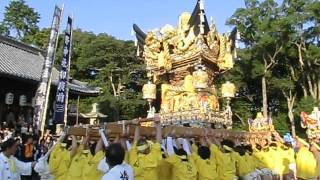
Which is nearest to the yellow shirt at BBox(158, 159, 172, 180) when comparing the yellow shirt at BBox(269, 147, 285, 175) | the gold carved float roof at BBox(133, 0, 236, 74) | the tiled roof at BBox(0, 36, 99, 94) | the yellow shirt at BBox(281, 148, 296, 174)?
the yellow shirt at BBox(269, 147, 285, 175)

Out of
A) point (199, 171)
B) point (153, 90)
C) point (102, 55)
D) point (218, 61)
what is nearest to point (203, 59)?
point (218, 61)

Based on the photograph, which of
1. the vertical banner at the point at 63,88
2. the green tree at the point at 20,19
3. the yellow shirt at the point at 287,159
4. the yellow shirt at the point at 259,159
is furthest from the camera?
the green tree at the point at 20,19

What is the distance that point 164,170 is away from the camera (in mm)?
5453

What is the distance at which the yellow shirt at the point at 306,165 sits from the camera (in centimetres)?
881

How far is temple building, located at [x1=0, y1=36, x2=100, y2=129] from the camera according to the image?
715 inches

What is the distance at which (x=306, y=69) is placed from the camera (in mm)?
33688

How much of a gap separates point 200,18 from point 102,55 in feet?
71.8

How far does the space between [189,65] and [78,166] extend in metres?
13.1

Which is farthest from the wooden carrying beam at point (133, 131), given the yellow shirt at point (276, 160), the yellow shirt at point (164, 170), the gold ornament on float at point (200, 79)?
the gold ornament on float at point (200, 79)

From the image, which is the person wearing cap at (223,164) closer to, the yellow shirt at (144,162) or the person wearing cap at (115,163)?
the yellow shirt at (144,162)

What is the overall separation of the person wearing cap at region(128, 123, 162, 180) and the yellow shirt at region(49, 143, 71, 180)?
0.94 m

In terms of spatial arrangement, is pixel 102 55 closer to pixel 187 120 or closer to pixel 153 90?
pixel 153 90

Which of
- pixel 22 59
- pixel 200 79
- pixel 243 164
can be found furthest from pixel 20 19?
pixel 243 164

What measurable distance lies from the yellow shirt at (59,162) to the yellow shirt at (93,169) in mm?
436
